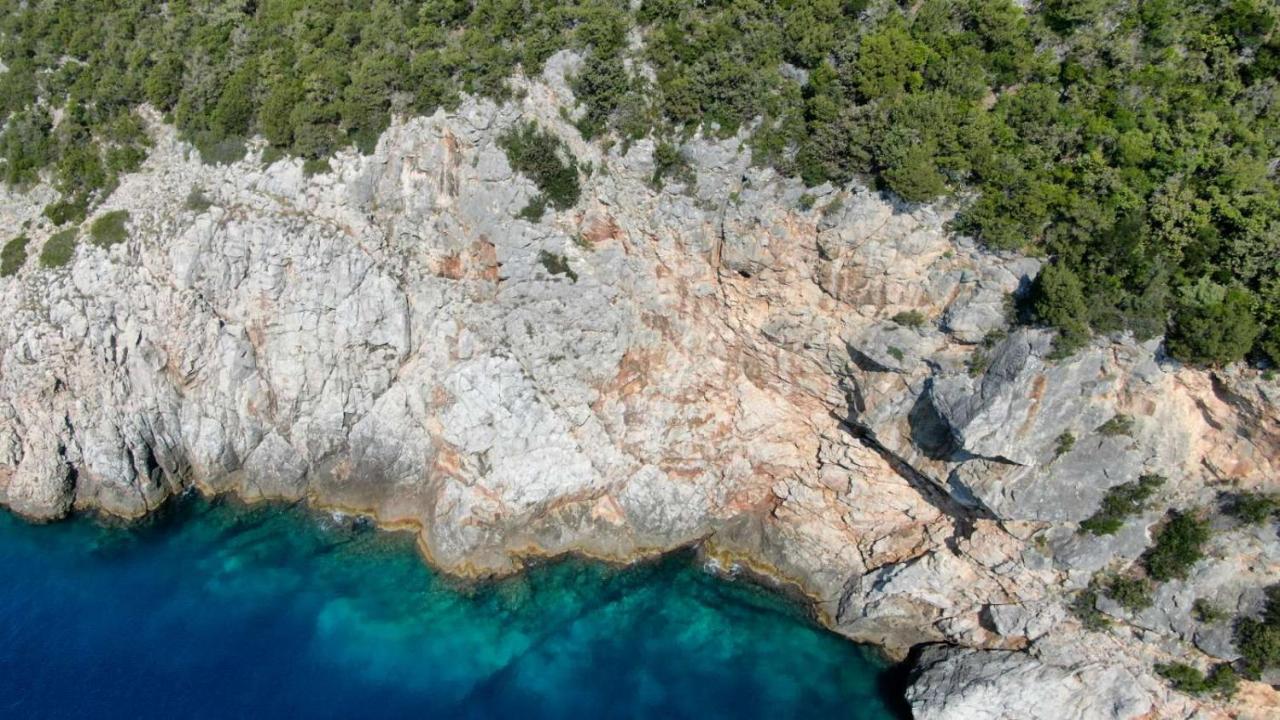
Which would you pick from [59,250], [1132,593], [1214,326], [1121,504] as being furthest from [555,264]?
[59,250]

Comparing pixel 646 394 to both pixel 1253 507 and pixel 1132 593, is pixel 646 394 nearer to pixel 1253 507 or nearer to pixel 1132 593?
pixel 1132 593

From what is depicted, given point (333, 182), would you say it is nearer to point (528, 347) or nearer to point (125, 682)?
point (528, 347)

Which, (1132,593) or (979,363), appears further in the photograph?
(979,363)

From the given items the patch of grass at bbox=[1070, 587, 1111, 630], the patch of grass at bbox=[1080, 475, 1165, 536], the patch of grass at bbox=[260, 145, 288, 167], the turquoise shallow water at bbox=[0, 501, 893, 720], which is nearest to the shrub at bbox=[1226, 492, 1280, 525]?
the patch of grass at bbox=[1080, 475, 1165, 536]

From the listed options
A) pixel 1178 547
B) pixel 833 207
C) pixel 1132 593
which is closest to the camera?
pixel 1178 547

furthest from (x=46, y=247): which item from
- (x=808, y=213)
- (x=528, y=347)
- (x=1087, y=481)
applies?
(x=1087, y=481)

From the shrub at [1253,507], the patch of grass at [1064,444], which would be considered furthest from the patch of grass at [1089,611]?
the patch of grass at [1064,444]

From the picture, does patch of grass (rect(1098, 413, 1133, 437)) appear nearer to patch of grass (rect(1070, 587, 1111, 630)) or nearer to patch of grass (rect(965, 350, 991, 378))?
patch of grass (rect(965, 350, 991, 378))
